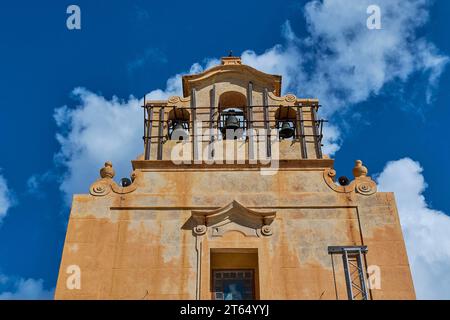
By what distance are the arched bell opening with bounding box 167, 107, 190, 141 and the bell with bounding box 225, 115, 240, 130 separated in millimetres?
1198

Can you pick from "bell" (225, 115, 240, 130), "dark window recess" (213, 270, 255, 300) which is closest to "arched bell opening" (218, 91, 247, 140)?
"bell" (225, 115, 240, 130)

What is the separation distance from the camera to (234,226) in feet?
55.9

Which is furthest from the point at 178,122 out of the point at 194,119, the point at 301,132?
the point at 301,132

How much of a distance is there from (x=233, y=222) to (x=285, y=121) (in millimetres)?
4570

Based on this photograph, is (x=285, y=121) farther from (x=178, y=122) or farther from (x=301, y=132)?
(x=178, y=122)

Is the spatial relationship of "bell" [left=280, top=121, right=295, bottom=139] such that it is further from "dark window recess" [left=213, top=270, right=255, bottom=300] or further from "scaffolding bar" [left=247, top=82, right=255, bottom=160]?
"dark window recess" [left=213, top=270, right=255, bottom=300]

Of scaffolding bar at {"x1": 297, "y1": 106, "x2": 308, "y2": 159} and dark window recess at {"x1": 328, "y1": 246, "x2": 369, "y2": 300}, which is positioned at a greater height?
scaffolding bar at {"x1": 297, "y1": 106, "x2": 308, "y2": 159}

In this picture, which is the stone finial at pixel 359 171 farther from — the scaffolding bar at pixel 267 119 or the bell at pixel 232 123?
the bell at pixel 232 123

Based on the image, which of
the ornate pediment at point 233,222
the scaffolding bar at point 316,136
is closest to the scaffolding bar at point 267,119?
the scaffolding bar at point 316,136

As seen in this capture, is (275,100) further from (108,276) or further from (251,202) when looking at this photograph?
(108,276)

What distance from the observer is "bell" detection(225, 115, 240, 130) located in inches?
786

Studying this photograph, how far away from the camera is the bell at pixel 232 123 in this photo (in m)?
20.0

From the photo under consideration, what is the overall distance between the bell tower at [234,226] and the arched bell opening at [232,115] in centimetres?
12
